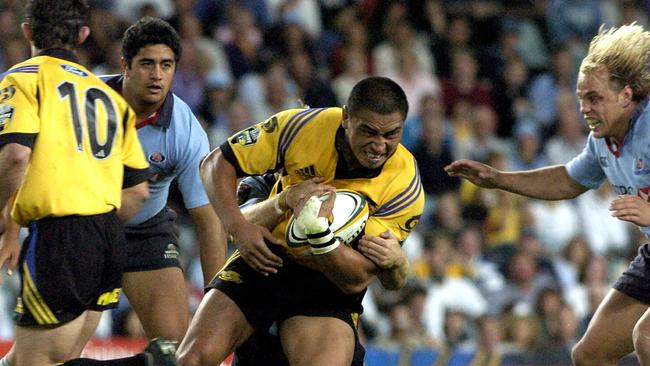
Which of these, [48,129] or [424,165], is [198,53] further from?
[48,129]

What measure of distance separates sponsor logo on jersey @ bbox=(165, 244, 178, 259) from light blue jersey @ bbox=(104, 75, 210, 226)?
19 centimetres

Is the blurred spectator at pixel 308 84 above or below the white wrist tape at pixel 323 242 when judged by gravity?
above

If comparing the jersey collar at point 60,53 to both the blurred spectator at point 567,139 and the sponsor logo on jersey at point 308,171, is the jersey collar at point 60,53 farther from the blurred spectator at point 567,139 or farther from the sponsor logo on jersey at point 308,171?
the blurred spectator at point 567,139

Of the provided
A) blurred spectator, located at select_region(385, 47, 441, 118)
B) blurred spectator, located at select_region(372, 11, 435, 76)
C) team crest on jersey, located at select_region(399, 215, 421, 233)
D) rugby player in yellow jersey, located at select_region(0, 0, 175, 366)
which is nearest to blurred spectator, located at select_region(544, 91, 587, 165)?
blurred spectator, located at select_region(385, 47, 441, 118)

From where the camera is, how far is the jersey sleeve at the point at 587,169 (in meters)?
6.11

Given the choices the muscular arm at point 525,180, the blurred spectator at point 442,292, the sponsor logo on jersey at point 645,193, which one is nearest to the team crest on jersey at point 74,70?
the muscular arm at point 525,180

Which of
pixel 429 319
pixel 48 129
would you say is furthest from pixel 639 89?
pixel 429 319

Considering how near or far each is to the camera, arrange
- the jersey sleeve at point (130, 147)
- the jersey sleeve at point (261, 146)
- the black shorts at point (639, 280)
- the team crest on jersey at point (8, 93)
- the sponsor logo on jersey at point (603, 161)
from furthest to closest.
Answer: the sponsor logo on jersey at point (603, 161)
the black shorts at point (639, 280)
the jersey sleeve at point (261, 146)
the jersey sleeve at point (130, 147)
the team crest on jersey at point (8, 93)

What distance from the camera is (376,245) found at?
17.8ft

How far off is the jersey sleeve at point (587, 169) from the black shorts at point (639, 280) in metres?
0.47

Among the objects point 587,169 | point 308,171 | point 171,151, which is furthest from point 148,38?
point 587,169

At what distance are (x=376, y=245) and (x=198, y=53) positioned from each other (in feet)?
18.3

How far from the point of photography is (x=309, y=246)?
5.45 meters

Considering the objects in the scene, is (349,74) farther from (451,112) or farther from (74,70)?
(74,70)
